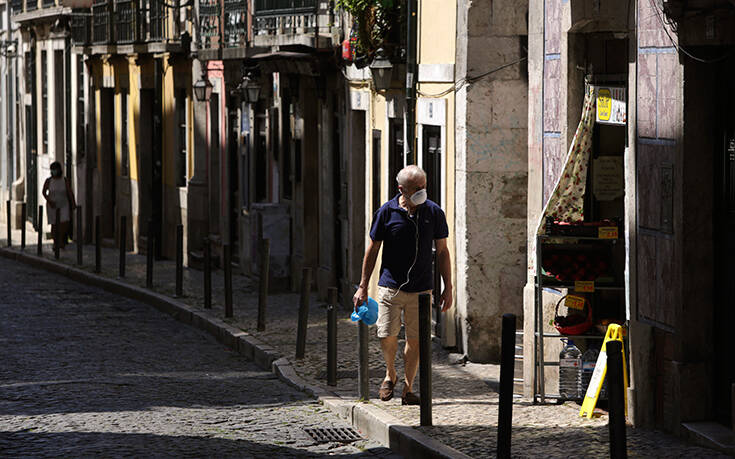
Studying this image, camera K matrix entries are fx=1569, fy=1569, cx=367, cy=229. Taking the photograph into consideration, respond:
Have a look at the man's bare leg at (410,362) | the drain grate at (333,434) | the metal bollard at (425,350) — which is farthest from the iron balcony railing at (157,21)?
the metal bollard at (425,350)

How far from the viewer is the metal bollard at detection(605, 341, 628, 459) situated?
Answer: 7.47 metres

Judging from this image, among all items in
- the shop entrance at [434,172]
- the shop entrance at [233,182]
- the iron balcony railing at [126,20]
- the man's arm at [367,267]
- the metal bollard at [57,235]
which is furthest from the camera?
the iron balcony railing at [126,20]

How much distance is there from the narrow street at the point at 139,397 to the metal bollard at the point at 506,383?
140 cm

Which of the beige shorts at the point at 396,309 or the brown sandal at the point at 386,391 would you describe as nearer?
the beige shorts at the point at 396,309

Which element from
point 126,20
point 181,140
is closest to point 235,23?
point 181,140

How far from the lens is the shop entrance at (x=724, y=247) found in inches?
389

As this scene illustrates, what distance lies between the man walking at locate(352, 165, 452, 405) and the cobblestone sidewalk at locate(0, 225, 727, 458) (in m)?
0.54

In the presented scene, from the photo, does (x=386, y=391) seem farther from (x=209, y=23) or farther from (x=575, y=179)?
(x=209, y=23)

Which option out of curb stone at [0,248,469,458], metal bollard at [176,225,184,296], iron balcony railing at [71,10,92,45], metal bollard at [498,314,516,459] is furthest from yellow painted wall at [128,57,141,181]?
metal bollard at [498,314,516,459]

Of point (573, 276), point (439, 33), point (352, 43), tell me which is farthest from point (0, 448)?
point (352, 43)

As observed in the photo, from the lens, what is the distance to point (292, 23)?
2094 cm

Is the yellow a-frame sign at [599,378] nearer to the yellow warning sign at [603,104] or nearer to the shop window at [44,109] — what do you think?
the yellow warning sign at [603,104]

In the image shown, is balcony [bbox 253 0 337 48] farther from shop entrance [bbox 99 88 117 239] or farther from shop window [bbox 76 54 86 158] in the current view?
shop window [bbox 76 54 86 158]

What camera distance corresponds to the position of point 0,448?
399 inches
